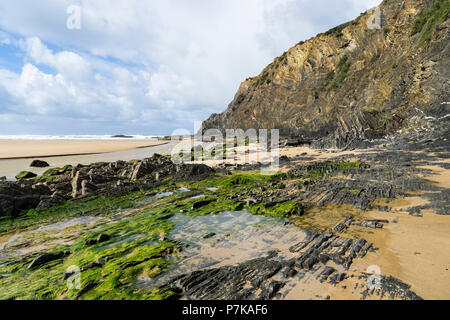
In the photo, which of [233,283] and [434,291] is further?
[233,283]

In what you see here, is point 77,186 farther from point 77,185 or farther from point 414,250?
point 414,250

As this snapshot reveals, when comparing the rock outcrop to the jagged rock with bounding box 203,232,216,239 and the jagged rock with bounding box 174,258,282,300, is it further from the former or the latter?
the jagged rock with bounding box 174,258,282,300

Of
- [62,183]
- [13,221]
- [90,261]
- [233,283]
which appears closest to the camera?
[233,283]

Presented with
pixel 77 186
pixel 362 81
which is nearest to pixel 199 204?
pixel 77 186

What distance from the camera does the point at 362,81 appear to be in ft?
113

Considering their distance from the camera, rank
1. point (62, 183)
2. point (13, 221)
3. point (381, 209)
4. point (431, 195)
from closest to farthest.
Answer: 1. point (381, 209)
2. point (431, 195)
3. point (13, 221)
4. point (62, 183)

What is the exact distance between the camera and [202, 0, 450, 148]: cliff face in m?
22.1

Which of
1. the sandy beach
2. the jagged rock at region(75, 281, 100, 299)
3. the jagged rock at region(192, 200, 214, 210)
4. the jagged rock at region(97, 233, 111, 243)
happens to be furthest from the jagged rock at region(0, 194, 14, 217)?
the sandy beach

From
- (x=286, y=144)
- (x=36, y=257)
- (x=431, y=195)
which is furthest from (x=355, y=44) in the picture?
(x=36, y=257)

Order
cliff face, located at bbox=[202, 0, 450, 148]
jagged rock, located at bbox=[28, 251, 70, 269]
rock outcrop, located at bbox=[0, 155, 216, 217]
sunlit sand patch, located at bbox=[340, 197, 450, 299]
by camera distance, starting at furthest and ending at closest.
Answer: cliff face, located at bbox=[202, 0, 450, 148], rock outcrop, located at bbox=[0, 155, 216, 217], jagged rock, located at bbox=[28, 251, 70, 269], sunlit sand patch, located at bbox=[340, 197, 450, 299]

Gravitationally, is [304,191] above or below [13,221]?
above

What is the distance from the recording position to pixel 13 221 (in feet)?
32.8
